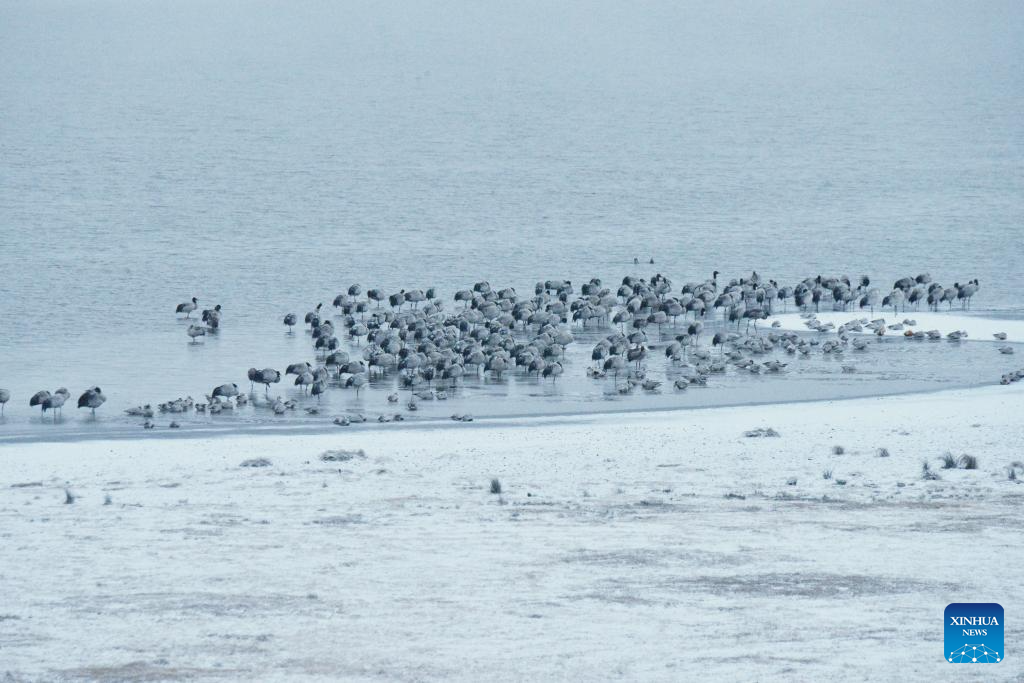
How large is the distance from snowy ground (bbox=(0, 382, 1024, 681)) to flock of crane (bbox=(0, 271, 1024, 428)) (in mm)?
8059


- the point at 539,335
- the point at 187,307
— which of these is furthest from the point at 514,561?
the point at 187,307

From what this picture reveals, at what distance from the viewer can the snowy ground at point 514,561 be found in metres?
13.1

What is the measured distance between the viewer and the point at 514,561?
51.5ft

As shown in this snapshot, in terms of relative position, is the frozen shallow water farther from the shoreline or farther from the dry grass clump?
the dry grass clump

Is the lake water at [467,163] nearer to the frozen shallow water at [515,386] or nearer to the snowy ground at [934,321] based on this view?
the frozen shallow water at [515,386]

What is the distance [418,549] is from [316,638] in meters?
2.75

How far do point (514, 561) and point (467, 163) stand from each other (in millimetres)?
79156

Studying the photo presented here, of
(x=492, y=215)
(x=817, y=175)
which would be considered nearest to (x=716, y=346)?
(x=492, y=215)

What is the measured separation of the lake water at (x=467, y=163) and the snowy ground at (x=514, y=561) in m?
9.53

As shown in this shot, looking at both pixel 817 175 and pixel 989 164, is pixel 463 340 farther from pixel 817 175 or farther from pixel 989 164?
pixel 989 164

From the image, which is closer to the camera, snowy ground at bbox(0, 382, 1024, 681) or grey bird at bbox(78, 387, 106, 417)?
snowy ground at bbox(0, 382, 1024, 681)

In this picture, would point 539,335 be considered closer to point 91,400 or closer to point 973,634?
point 91,400

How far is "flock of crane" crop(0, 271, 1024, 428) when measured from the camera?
108 feet

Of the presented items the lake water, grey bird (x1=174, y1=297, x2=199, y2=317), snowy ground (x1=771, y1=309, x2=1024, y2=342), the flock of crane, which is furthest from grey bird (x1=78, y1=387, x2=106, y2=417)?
snowy ground (x1=771, y1=309, x2=1024, y2=342)
